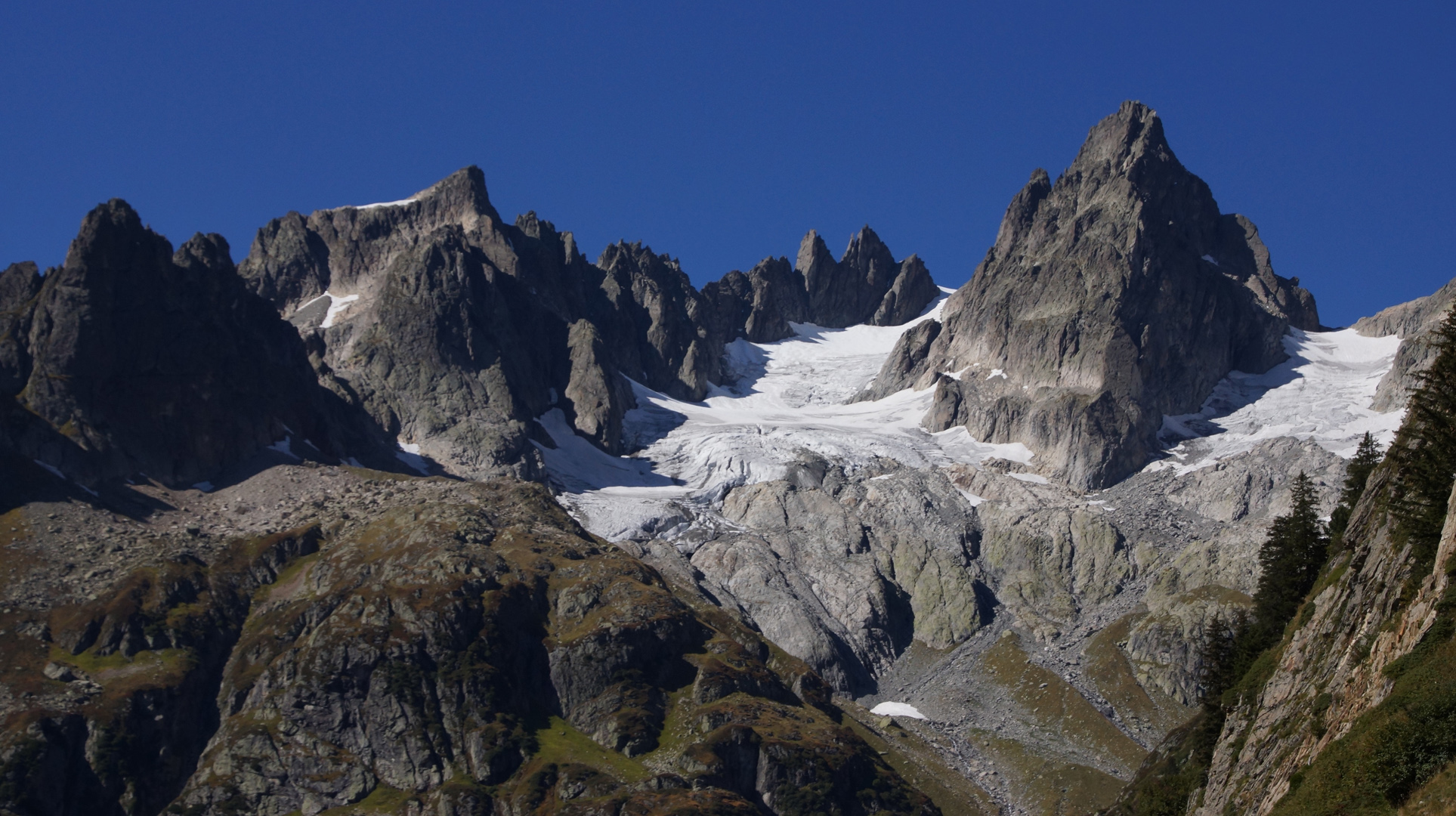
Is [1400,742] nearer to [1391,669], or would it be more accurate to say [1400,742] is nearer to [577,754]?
[1391,669]

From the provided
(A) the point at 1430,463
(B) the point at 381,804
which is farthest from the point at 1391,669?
(B) the point at 381,804

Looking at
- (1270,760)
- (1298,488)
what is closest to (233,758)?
(1298,488)

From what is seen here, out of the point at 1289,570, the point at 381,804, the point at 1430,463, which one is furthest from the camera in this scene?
the point at 381,804

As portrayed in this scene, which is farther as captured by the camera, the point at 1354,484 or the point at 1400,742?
the point at 1354,484

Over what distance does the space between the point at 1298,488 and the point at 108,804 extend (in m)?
155

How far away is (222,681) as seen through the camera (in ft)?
651

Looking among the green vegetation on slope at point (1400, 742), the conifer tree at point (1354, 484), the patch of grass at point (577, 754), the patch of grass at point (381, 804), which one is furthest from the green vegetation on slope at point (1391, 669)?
the patch of grass at point (381, 804)

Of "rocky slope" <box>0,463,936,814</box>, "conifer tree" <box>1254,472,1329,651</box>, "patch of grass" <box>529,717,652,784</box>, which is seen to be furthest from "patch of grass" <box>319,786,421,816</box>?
"conifer tree" <box>1254,472,1329,651</box>

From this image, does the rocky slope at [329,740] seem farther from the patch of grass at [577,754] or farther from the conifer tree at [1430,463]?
the conifer tree at [1430,463]

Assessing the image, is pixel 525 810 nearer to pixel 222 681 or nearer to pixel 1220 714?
pixel 222 681

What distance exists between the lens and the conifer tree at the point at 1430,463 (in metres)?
53.1

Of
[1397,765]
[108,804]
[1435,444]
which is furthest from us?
[108,804]

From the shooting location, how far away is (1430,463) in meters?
57.4

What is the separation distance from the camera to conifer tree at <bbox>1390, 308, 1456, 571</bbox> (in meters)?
53.1
